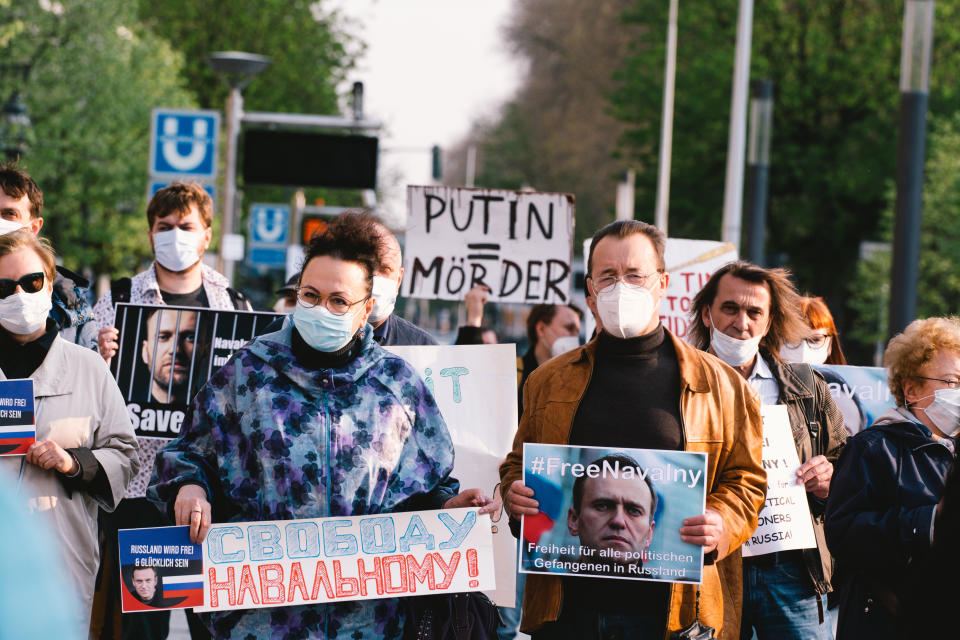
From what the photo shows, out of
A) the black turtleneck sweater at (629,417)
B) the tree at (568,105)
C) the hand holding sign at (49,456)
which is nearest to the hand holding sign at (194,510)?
the hand holding sign at (49,456)

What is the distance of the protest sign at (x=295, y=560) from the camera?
3.74 meters

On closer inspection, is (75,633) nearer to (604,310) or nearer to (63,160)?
(604,310)

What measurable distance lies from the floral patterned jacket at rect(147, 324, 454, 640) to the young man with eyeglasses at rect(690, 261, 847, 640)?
1.56 m

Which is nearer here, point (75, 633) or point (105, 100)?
point (75, 633)

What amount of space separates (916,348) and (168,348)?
3297mm

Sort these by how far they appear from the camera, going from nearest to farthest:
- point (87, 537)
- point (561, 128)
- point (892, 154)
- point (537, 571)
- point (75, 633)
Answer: point (75, 633) < point (537, 571) < point (87, 537) < point (892, 154) < point (561, 128)

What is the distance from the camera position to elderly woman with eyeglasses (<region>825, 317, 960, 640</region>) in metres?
4.06

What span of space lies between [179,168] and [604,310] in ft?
32.3

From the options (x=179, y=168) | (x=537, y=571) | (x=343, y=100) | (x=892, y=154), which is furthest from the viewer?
(x=343, y=100)

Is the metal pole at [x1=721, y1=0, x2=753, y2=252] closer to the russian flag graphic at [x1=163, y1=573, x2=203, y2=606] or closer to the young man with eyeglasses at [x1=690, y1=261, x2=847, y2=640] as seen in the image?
the young man with eyeglasses at [x1=690, y1=261, x2=847, y2=640]

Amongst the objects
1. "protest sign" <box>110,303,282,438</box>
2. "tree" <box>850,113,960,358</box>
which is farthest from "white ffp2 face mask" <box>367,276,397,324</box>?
"tree" <box>850,113,960,358</box>

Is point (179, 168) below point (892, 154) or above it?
below

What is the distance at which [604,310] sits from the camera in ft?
13.4

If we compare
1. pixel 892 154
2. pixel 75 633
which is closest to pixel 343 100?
pixel 892 154
